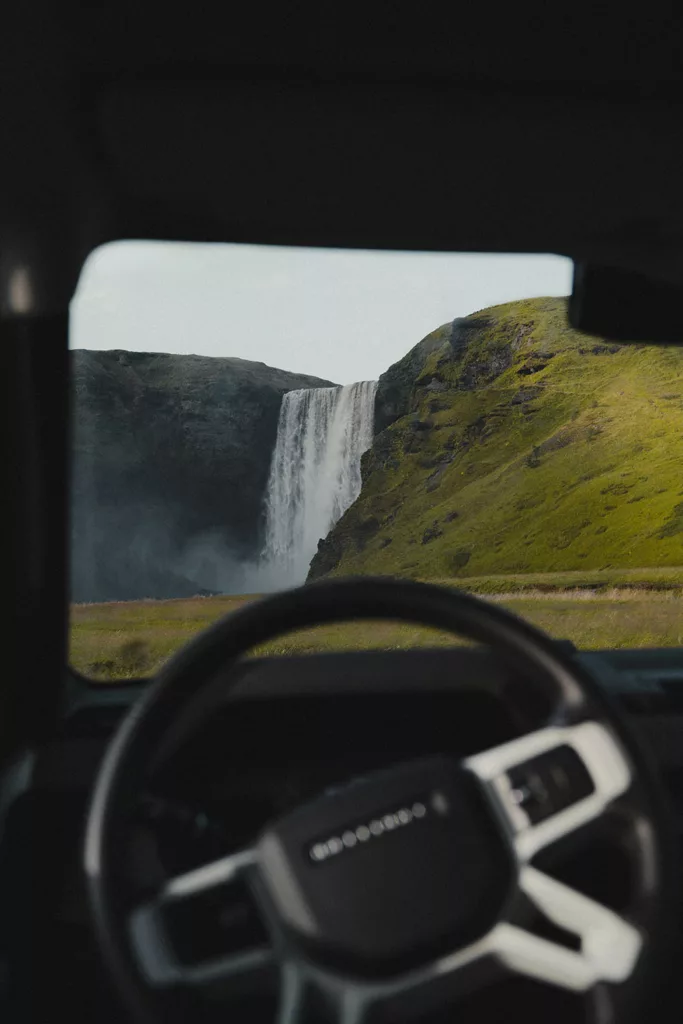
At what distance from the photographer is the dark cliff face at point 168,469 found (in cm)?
220

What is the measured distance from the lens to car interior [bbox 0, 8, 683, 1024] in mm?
1096

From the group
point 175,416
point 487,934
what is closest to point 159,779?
point 487,934

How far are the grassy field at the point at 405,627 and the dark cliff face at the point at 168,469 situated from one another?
98 millimetres

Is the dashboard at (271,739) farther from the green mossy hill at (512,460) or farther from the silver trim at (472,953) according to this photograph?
the green mossy hill at (512,460)

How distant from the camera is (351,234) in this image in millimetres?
2129

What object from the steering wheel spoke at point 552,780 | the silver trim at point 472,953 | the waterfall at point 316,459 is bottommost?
the waterfall at point 316,459

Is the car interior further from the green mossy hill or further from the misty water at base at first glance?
the green mossy hill

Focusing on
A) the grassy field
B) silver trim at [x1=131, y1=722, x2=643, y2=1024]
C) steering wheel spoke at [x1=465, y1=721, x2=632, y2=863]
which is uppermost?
steering wheel spoke at [x1=465, y1=721, x2=632, y2=863]

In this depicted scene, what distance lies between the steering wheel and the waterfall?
4509 millimetres

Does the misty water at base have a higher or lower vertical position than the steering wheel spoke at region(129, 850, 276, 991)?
lower

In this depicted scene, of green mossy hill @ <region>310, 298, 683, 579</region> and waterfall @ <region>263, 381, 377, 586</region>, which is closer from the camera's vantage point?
waterfall @ <region>263, 381, 377, 586</region>

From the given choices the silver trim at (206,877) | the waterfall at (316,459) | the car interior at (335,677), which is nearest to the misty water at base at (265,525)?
the waterfall at (316,459)

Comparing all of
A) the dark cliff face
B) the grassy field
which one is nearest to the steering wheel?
the grassy field

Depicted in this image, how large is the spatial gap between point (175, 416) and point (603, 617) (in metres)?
4.36
